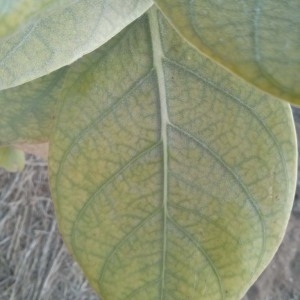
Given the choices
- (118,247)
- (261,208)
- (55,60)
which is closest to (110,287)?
(118,247)

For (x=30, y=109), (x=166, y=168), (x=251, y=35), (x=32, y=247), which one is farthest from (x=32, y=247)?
(x=251, y=35)

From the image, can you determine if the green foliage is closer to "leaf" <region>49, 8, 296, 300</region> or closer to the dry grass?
"leaf" <region>49, 8, 296, 300</region>

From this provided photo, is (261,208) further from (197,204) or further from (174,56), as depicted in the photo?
(174,56)

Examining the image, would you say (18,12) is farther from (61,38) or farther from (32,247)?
(32,247)

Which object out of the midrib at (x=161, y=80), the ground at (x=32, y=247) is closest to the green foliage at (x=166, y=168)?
the midrib at (x=161, y=80)

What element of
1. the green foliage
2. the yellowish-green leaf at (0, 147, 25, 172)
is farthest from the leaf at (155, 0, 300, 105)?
the yellowish-green leaf at (0, 147, 25, 172)

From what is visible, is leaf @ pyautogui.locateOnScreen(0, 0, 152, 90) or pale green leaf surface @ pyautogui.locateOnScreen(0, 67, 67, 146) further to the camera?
pale green leaf surface @ pyautogui.locateOnScreen(0, 67, 67, 146)

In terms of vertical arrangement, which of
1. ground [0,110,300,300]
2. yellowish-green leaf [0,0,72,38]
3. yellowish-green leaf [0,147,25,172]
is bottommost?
ground [0,110,300,300]
